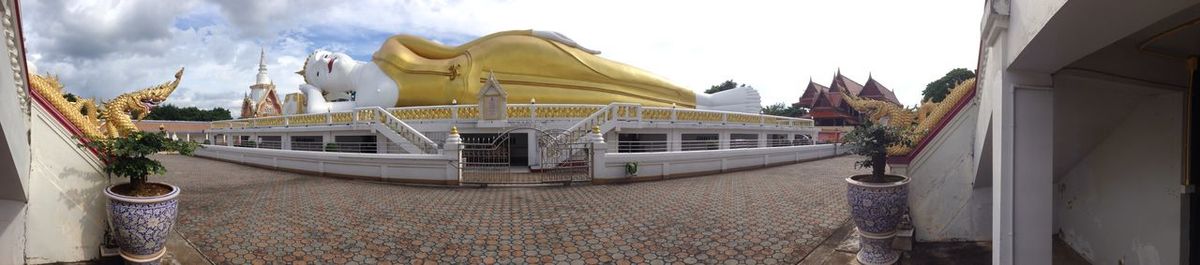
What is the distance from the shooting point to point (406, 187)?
9906 mm

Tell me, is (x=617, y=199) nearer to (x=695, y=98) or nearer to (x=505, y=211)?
(x=505, y=211)

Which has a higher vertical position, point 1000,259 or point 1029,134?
point 1029,134

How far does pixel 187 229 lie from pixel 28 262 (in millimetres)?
1575

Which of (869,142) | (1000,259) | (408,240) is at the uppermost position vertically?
(869,142)

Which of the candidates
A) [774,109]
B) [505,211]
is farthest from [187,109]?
[505,211]

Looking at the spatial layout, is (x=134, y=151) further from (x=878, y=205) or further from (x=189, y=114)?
(x=189, y=114)

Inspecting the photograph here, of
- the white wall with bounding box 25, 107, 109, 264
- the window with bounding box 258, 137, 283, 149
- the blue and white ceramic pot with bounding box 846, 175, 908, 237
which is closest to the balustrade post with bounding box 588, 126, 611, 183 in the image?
the blue and white ceramic pot with bounding box 846, 175, 908, 237

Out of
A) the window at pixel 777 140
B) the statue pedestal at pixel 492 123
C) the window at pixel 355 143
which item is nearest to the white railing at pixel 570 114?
the statue pedestal at pixel 492 123

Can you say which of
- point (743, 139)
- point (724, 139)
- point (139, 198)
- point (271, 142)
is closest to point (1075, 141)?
point (139, 198)

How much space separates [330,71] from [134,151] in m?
18.0

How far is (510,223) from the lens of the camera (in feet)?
20.6

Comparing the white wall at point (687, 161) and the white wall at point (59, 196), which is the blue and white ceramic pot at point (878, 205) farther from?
the white wall at point (59, 196)

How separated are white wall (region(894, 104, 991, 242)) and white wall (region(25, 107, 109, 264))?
7480mm

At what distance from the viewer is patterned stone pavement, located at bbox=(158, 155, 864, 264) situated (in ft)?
15.9
